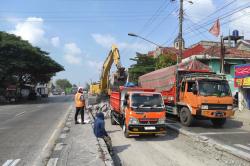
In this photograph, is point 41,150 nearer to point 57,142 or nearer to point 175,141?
point 57,142

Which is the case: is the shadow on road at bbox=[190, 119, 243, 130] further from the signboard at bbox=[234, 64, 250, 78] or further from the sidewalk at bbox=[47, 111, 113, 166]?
the sidewalk at bbox=[47, 111, 113, 166]

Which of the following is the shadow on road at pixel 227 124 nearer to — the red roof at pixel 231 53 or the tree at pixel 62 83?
the red roof at pixel 231 53

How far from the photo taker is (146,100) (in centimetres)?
1478

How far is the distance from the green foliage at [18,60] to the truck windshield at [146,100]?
34.6 metres

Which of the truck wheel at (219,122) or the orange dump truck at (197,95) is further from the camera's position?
the truck wheel at (219,122)

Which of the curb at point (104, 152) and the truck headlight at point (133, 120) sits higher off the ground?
the truck headlight at point (133, 120)

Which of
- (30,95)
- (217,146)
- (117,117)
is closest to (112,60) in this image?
(117,117)

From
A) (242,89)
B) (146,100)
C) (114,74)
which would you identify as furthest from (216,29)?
(146,100)

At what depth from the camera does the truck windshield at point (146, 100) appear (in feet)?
47.6

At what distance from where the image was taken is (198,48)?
175 feet

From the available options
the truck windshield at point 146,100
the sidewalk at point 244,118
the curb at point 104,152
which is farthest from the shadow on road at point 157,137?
the sidewalk at point 244,118

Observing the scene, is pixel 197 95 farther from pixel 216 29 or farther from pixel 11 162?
pixel 216 29

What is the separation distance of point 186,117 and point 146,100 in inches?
174

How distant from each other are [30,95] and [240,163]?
55193 millimetres
